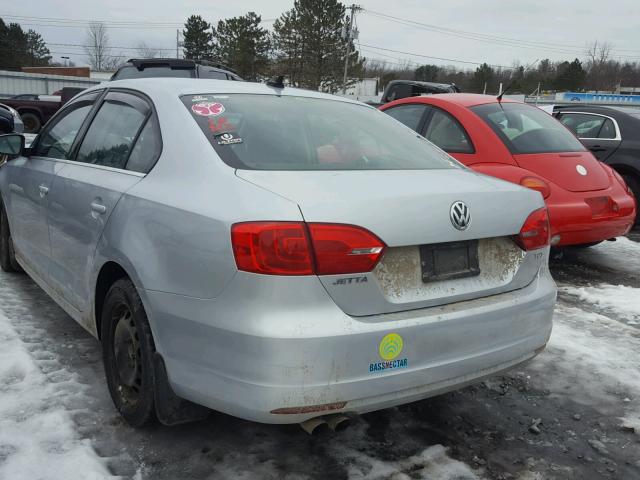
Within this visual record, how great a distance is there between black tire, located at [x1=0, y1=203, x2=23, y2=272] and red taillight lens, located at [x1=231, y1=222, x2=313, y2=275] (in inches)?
133

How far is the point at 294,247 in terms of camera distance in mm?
1990

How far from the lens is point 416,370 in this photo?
7.11 feet

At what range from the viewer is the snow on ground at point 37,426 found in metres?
2.32

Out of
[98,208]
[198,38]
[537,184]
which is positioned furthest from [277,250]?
[198,38]

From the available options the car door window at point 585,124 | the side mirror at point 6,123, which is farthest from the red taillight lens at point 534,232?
the side mirror at point 6,123

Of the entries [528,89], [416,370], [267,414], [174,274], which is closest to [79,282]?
[174,274]

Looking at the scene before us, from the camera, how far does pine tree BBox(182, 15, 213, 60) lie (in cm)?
5894

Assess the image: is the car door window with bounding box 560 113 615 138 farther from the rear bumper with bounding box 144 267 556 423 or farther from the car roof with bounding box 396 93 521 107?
the rear bumper with bounding box 144 267 556 423

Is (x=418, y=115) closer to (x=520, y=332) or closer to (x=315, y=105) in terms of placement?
(x=315, y=105)

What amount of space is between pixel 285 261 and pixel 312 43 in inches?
2123

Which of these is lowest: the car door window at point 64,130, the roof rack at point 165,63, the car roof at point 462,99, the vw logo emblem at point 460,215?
the vw logo emblem at point 460,215

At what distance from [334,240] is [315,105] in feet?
4.27

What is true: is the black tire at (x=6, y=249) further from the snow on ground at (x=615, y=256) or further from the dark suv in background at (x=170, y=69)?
the snow on ground at (x=615, y=256)

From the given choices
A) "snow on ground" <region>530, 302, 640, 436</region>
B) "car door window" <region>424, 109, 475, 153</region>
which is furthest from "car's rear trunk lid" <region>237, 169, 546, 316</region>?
"car door window" <region>424, 109, 475, 153</region>
